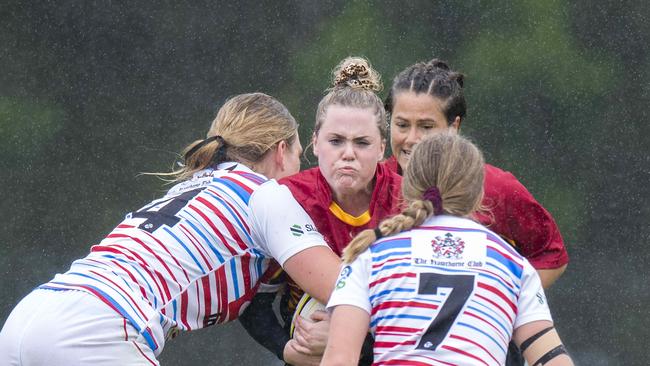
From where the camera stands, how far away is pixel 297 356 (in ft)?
10.3

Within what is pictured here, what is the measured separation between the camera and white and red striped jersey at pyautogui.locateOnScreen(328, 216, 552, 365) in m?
2.52

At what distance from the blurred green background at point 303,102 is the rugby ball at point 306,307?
5.10m

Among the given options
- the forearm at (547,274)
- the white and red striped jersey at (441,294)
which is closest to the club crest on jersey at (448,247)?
the white and red striped jersey at (441,294)

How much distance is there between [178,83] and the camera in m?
8.78

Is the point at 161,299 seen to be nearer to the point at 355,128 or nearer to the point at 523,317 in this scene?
the point at 355,128

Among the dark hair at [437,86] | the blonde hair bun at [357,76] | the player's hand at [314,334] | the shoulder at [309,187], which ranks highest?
the blonde hair bun at [357,76]

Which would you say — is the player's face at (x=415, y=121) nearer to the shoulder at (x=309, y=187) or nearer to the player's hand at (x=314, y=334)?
the shoulder at (x=309, y=187)

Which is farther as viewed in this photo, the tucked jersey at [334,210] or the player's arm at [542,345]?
the tucked jersey at [334,210]

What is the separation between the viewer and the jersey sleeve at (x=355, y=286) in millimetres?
2576

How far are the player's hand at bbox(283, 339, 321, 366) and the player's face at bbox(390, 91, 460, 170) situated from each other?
68 cm

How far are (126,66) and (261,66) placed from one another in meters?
1.02

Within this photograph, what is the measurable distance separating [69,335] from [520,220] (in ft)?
4.14

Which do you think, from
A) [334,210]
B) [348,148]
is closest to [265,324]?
[334,210]

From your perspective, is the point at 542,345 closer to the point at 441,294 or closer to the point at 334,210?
the point at 441,294
